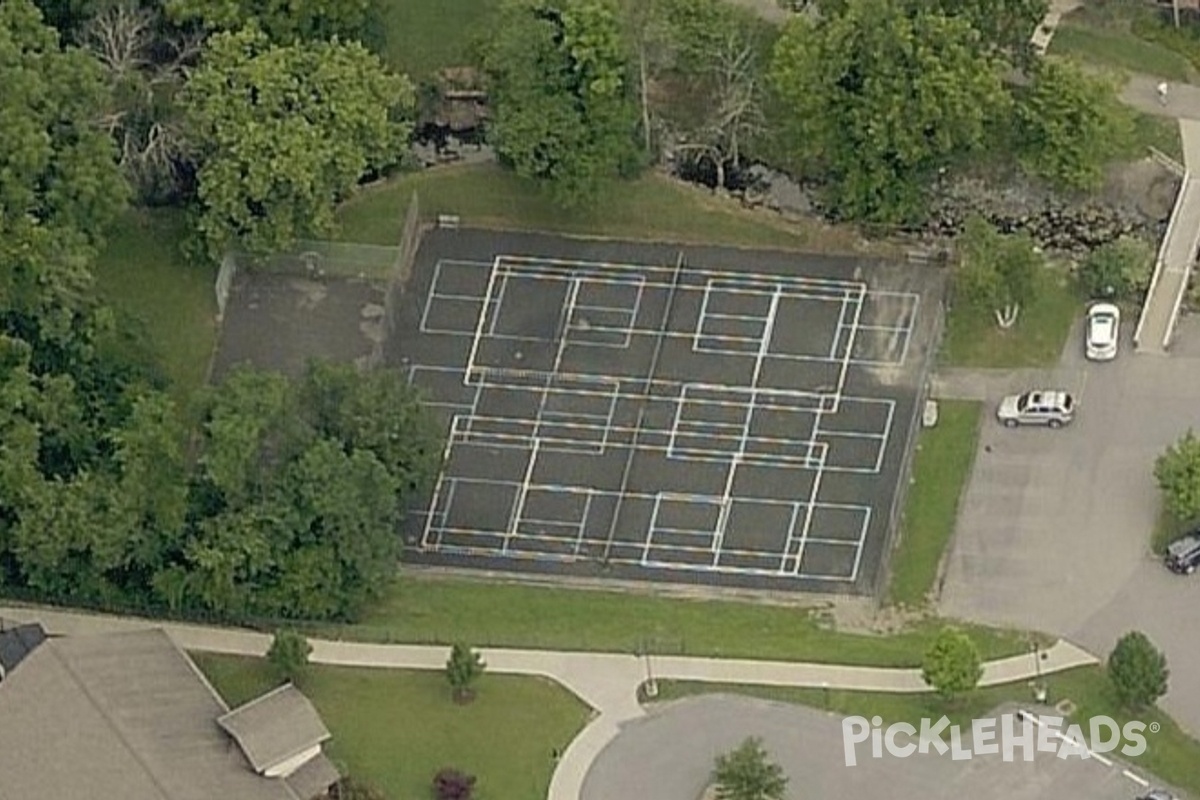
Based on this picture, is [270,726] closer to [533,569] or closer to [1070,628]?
[533,569]

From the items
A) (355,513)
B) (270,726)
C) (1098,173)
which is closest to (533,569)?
(355,513)

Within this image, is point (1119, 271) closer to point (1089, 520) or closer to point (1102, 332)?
point (1102, 332)

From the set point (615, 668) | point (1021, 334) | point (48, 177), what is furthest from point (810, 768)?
point (48, 177)

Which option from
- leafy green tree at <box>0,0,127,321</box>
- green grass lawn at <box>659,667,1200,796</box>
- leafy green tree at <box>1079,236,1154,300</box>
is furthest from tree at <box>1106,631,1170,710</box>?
leafy green tree at <box>0,0,127,321</box>

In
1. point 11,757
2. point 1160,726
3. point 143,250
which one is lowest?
point 11,757

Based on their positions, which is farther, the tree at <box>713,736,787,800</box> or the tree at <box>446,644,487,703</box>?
the tree at <box>446,644,487,703</box>

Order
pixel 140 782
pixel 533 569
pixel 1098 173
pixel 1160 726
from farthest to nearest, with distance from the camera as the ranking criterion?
1. pixel 1098 173
2. pixel 533 569
3. pixel 1160 726
4. pixel 140 782

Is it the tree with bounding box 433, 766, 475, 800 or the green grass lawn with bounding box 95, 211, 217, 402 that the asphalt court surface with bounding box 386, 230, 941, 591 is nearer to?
the green grass lawn with bounding box 95, 211, 217, 402
